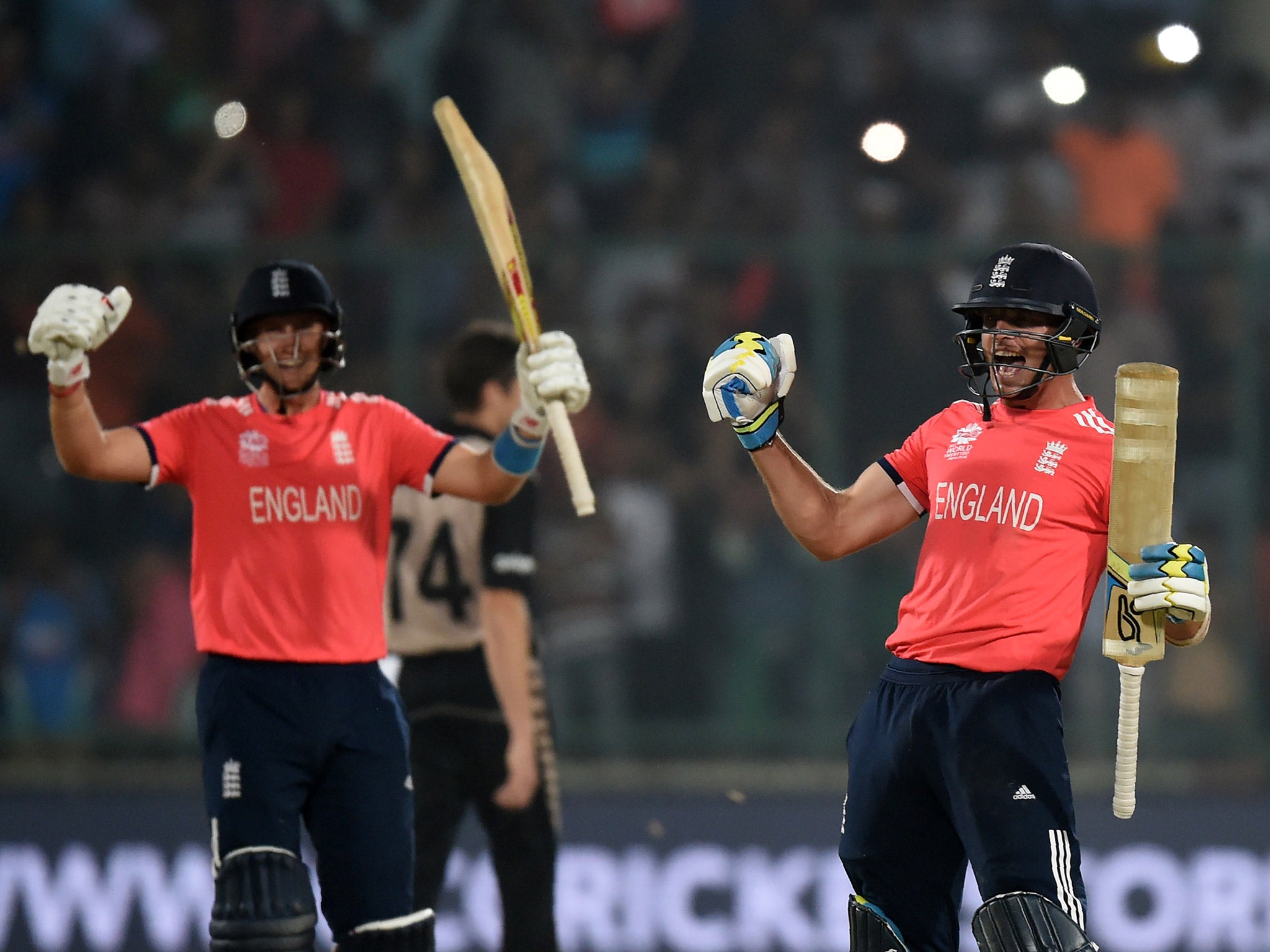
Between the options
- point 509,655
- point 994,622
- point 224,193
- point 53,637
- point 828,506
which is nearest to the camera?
point 994,622

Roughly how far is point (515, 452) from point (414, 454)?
29 cm

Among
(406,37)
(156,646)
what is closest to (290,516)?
(156,646)

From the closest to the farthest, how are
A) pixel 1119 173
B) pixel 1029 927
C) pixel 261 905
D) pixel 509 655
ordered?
pixel 1029 927 < pixel 261 905 < pixel 509 655 < pixel 1119 173

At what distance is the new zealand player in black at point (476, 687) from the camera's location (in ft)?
19.1

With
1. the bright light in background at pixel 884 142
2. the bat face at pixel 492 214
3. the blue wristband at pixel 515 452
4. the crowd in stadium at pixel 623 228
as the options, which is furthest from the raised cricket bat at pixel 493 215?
the bright light in background at pixel 884 142

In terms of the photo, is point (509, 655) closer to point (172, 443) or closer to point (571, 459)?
point (172, 443)

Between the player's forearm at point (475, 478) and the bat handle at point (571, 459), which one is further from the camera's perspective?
the player's forearm at point (475, 478)

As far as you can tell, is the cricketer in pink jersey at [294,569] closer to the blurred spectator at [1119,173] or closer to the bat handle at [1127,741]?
the bat handle at [1127,741]

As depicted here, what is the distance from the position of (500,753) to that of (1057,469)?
90.2 inches

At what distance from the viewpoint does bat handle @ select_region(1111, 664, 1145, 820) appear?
4.16m

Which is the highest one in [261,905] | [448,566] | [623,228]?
[623,228]

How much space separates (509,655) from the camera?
584 centimetres

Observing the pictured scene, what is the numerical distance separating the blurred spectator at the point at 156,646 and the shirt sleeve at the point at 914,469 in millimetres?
4294

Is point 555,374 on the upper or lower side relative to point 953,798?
upper
